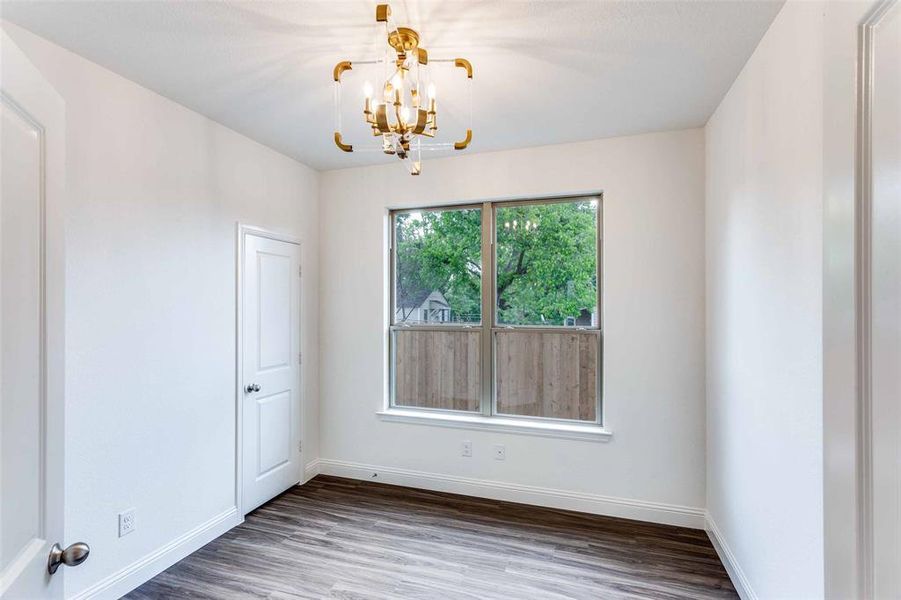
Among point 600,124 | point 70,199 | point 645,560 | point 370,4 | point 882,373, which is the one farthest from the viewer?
point 600,124

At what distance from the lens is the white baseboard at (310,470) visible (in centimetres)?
369

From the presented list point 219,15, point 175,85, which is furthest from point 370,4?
point 175,85

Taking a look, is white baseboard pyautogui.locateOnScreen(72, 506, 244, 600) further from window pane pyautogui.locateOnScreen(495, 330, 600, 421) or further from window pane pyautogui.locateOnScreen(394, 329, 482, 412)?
window pane pyautogui.locateOnScreen(495, 330, 600, 421)

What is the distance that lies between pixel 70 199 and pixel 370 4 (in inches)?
65.3

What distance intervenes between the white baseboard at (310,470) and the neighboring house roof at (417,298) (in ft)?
5.17

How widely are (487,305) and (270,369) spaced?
1763mm

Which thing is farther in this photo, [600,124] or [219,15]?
[600,124]

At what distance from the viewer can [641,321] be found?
304 cm

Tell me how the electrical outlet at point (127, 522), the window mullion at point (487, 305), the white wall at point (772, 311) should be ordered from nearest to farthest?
the white wall at point (772, 311)
the electrical outlet at point (127, 522)
the window mullion at point (487, 305)

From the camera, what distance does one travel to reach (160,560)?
2.45m

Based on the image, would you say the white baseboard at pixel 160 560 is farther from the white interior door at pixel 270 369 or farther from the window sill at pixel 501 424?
the window sill at pixel 501 424

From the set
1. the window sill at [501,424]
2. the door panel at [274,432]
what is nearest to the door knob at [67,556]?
the door panel at [274,432]

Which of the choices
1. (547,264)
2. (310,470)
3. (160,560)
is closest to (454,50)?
(547,264)

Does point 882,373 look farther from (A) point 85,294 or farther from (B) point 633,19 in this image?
(A) point 85,294
